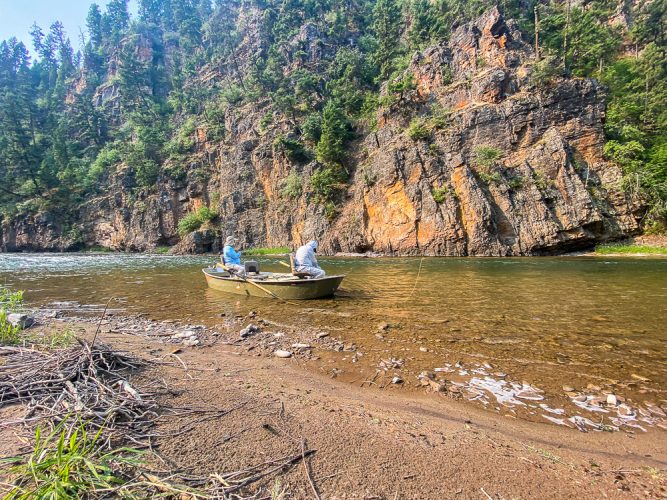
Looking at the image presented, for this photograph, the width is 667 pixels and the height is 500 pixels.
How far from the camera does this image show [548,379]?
4.57 meters

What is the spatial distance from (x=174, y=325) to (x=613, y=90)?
4809 cm

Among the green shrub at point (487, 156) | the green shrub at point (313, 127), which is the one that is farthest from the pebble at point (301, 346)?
the green shrub at point (313, 127)

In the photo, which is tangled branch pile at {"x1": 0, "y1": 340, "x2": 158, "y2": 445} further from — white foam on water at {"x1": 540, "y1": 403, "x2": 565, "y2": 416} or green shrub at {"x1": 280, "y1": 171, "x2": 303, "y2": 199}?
green shrub at {"x1": 280, "y1": 171, "x2": 303, "y2": 199}

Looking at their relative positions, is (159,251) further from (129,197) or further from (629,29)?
(629,29)

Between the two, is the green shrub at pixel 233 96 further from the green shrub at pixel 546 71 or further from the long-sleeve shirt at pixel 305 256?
the long-sleeve shirt at pixel 305 256

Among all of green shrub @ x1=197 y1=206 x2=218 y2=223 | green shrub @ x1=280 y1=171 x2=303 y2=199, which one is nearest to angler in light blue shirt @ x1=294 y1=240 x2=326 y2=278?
green shrub @ x1=280 y1=171 x2=303 y2=199

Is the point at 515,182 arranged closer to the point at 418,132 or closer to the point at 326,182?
the point at 418,132

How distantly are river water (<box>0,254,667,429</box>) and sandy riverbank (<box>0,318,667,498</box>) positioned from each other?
58cm

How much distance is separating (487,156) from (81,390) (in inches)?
1269

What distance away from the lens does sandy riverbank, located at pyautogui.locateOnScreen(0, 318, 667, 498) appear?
7.80 ft

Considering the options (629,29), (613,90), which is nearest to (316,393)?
(613,90)

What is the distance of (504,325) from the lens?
7.09m

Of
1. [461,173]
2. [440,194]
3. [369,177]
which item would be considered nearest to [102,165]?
[369,177]

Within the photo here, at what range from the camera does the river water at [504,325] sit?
4.21m
